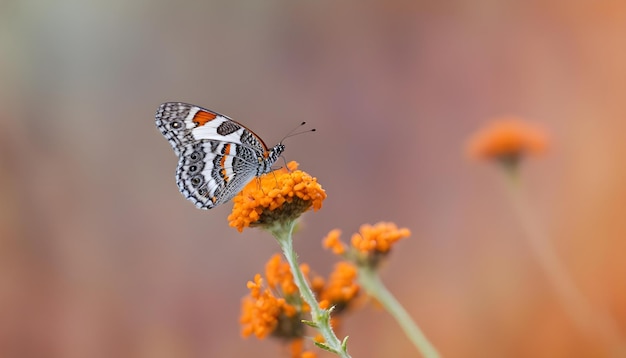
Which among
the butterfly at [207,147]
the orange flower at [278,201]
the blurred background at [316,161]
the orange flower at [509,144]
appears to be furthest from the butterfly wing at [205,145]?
the blurred background at [316,161]

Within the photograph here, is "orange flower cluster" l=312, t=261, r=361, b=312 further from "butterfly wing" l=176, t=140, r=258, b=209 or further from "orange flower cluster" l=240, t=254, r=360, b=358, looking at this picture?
"butterfly wing" l=176, t=140, r=258, b=209

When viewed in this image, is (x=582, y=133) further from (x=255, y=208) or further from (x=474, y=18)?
(x=255, y=208)

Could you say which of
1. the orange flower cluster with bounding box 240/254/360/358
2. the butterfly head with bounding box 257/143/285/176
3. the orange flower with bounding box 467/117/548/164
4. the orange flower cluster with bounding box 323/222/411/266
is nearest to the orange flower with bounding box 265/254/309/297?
the orange flower cluster with bounding box 240/254/360/358

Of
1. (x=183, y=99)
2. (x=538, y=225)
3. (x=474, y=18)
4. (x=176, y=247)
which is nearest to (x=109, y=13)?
(x=183, y=99)

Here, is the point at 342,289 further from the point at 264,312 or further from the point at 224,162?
the point at 224,162

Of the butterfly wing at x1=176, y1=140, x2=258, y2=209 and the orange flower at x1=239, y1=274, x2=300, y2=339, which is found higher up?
the butterfly wing at x1=176, y1=140, x2=258, y2=209

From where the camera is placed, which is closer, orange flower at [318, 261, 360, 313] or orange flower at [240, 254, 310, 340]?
orange flower at [240, 254, 310, 340]

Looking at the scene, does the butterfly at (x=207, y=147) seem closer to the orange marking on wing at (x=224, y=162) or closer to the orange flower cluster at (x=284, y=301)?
the orange marking on wing at (x=224, y=162)
